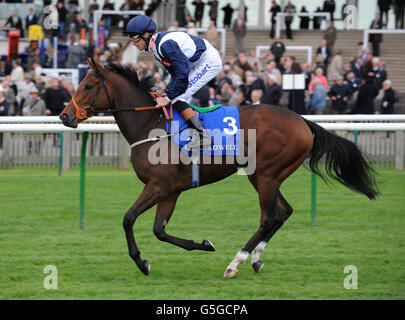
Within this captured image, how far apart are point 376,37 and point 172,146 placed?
49.8 feet

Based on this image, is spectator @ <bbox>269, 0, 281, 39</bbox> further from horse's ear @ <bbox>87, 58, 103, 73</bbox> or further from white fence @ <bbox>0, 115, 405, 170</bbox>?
horse's ear @ <bbox>87, 58, 103, 73</bbox>

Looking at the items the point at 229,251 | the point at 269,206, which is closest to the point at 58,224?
the point at 229,251

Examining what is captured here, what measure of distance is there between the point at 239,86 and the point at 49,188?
20.0 feet

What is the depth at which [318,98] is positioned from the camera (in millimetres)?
14062

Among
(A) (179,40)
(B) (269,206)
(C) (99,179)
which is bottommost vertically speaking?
(C) (99,179)

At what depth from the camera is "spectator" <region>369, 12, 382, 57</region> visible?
19.9 metres

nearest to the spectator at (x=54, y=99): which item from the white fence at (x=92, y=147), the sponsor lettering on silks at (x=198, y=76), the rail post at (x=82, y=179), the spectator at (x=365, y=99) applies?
the white fence at (x=92, y=147)

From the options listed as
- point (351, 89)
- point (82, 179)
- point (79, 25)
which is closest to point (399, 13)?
point (351, 89)

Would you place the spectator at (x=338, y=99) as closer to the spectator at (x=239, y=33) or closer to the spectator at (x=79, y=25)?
the spectator at (x=239, y=33)

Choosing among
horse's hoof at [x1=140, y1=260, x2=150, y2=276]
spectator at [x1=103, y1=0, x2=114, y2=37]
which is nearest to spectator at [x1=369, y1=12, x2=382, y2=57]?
spectator at [x1=103, y1=0, x2=114, y2=37]

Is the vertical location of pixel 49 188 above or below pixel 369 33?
below
